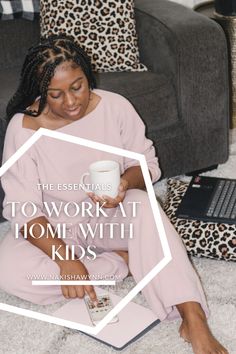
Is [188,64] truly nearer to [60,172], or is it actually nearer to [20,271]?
[60,172]

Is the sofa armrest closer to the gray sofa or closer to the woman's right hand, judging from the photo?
the gray sofa

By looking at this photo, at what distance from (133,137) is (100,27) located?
0.68 m

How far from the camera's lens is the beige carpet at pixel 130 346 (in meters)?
1.87

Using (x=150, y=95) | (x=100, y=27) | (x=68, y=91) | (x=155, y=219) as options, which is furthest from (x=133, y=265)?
(x=100, y=27)

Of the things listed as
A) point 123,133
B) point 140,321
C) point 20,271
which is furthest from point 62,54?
point 140,321

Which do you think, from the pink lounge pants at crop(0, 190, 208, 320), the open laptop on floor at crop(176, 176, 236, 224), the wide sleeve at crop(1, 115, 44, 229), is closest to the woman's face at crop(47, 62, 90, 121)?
the wide sleeve at crop(1, 115, 44, 229)

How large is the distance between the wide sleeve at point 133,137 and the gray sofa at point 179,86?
1.17 feet

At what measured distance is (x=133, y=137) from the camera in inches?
84.7

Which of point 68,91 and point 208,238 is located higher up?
point 68,91

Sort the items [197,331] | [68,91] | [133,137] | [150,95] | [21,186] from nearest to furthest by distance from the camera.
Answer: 1. [197,331]
2. [68,91]
3. [21,186]
4. [133,137]
5. [150,95]

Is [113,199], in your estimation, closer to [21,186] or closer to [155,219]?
[155,219]

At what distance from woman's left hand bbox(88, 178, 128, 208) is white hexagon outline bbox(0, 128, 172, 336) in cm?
9

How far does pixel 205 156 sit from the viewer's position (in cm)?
273

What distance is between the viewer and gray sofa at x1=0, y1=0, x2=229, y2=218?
2.53m
